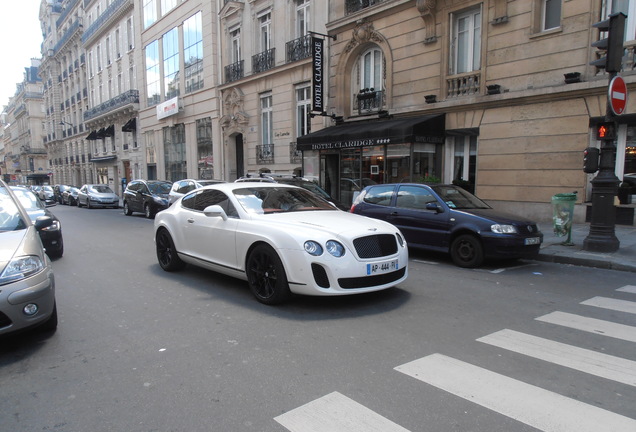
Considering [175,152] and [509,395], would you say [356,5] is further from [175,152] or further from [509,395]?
[175,152]

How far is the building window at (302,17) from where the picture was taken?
20469mm

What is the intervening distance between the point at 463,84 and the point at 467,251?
8.56 meters

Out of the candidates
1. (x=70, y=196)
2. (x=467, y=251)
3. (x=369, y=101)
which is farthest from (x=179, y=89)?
(x=467, y=251)

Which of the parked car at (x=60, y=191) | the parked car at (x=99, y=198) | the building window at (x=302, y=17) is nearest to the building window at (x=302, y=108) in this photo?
the building window at (x=302, y=17)

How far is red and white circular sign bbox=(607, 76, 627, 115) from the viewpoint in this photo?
806cm

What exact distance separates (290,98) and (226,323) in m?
17.8

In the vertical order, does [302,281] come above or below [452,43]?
below

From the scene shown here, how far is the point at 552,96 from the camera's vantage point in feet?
39.3

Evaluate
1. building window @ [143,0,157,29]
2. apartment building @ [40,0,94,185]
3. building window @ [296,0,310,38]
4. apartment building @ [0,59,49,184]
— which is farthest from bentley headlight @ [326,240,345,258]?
apartment building @ [0,59,49,184]

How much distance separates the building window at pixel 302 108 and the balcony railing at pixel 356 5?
389 cm

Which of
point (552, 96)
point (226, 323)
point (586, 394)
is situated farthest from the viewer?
point (552, 96)

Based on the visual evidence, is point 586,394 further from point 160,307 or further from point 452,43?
point 452,43

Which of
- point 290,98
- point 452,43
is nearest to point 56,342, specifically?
point 452,43

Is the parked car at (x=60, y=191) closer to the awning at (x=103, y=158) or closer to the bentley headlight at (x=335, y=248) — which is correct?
the awning at (x=103, y=158)
